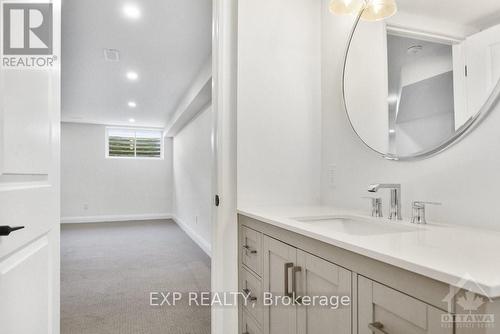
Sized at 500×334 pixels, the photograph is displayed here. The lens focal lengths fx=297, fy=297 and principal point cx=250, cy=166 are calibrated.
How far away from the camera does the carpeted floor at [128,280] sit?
2168mm

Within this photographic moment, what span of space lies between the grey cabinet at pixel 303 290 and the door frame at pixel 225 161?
375mm

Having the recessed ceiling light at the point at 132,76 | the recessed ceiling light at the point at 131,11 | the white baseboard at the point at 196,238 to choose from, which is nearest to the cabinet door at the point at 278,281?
the recessed ceiling light at the point at 131,11

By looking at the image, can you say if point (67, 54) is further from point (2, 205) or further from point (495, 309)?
point (495, 309)

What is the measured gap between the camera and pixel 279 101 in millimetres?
1765

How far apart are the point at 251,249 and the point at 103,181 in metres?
6.32

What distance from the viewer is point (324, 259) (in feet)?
3.10

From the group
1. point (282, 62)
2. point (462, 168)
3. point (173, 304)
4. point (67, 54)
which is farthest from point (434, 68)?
point (67, 54)

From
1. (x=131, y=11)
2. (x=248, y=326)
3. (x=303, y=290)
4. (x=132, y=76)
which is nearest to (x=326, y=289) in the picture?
(x=303, y=290)

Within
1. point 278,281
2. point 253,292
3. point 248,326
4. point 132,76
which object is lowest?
point 248,326

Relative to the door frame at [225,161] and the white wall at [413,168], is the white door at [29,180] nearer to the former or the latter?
the door frame at [225,161]

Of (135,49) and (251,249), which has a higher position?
(135,49)

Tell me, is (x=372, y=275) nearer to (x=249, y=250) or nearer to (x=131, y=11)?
(x=249, y=250)

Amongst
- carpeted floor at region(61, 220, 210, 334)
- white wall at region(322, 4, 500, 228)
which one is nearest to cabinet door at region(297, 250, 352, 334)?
white wall at region(322, 4, 500, 228)

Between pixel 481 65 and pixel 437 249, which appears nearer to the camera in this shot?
pixel 437 249
